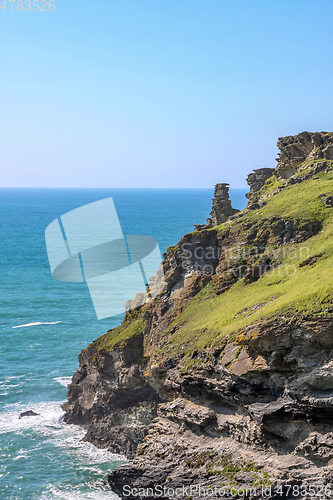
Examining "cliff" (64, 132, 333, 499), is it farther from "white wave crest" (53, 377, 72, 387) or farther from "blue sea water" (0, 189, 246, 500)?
"white wave crest" (53, 377, 72, 387)

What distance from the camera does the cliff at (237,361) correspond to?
28.4 meters

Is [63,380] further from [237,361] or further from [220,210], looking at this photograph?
[237,361]

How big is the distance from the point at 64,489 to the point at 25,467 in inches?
181

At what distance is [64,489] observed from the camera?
40938 millimetres

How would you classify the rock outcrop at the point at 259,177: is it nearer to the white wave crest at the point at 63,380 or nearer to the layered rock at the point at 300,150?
the layered rock at the point at 300,150

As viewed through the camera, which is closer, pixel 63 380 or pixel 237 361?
pixel 237 361

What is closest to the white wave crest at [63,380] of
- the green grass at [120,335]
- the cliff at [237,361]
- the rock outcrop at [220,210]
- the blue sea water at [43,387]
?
the blue sea water at [43,387]

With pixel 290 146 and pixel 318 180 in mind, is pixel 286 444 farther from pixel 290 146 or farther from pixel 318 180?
→ pixel 290 146

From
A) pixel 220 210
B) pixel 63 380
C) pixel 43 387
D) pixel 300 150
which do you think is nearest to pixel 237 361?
pixel 220 210

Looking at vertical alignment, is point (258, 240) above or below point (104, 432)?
above

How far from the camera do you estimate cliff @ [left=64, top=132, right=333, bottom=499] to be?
2844 centimetres

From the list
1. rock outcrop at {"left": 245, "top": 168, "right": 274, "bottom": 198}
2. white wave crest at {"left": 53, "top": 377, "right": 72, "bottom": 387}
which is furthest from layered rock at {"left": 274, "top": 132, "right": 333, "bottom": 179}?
white wave crest at {"left": 53, "top": 377, "right": 72, "bottom": 387}

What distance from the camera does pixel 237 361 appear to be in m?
31.2

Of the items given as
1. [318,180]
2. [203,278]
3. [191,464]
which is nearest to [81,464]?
[191,464]
